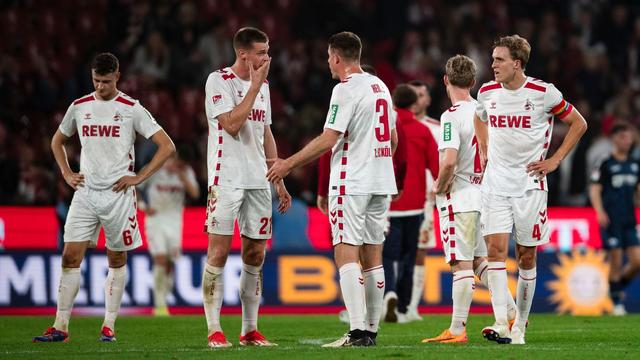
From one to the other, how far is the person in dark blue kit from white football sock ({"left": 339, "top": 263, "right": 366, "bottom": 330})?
749cm

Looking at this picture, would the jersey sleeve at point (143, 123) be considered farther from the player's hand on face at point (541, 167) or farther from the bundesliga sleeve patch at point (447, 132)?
the player's hand on face at point (541, 167)

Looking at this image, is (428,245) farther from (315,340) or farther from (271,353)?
(271,353)

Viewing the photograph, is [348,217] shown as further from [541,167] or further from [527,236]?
[541,167]

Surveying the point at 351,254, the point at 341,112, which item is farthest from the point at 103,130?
the point at 351,254

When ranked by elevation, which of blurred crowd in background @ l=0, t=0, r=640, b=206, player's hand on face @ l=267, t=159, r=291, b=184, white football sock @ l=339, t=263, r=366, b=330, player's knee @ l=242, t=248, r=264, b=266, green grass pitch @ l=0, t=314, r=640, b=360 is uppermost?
blurred crowd in background @ l=0, t=0, r=640, b=206

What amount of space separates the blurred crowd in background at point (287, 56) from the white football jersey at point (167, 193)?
1534 mm

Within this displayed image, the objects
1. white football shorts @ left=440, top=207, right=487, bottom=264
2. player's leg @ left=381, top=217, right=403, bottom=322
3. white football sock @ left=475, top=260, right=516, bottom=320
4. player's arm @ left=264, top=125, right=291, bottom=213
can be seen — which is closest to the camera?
player's arm @ left=264, top=125, right=291, bottom=213

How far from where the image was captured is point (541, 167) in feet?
31.4

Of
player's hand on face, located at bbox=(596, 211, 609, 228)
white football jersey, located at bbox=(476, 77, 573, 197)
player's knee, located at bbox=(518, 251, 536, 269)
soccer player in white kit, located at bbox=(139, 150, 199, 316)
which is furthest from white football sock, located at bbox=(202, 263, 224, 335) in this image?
player's hand on face, located at bbox=(596, 211, 609, 228)

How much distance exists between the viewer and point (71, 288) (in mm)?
10734

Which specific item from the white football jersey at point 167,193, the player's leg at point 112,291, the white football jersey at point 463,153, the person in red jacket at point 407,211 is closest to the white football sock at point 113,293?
the player's leg at point 112,291

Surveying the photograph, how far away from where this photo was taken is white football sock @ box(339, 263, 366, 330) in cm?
926

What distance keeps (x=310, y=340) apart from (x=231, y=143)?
2417 millimetres

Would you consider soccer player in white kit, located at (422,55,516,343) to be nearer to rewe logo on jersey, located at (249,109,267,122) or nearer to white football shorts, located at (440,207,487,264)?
white football shorts, located at (440,207,487,264)
